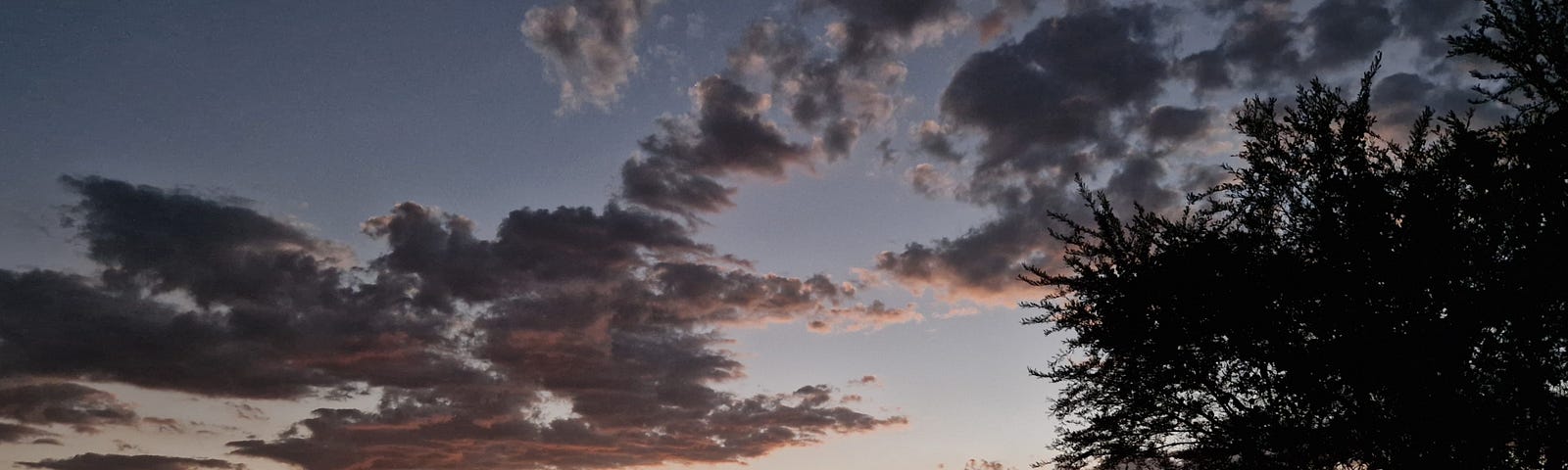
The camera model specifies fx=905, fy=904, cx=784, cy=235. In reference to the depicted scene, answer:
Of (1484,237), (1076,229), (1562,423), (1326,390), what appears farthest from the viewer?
(1076,229)

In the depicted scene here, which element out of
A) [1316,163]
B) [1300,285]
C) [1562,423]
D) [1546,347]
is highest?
[1316,163]

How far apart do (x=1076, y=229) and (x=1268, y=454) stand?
603 centimetres

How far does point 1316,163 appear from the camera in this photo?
15602 mm

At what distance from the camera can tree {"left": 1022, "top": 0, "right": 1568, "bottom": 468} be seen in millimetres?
12656

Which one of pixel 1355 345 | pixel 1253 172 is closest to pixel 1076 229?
pixel 1253 172

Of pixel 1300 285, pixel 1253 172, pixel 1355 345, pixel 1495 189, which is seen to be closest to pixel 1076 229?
pixel 1253 172

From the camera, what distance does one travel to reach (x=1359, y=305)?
14148 mm

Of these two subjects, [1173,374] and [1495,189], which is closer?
[1495,189]

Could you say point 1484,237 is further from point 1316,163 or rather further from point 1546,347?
point 1316,163

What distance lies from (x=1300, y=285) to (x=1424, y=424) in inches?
105

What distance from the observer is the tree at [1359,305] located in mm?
12656

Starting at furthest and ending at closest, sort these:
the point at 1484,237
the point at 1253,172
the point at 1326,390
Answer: the point at 1253,172, the point at 1326,390, the point at 1484,237

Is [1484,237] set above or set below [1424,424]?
above

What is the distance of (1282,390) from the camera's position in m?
14.9
